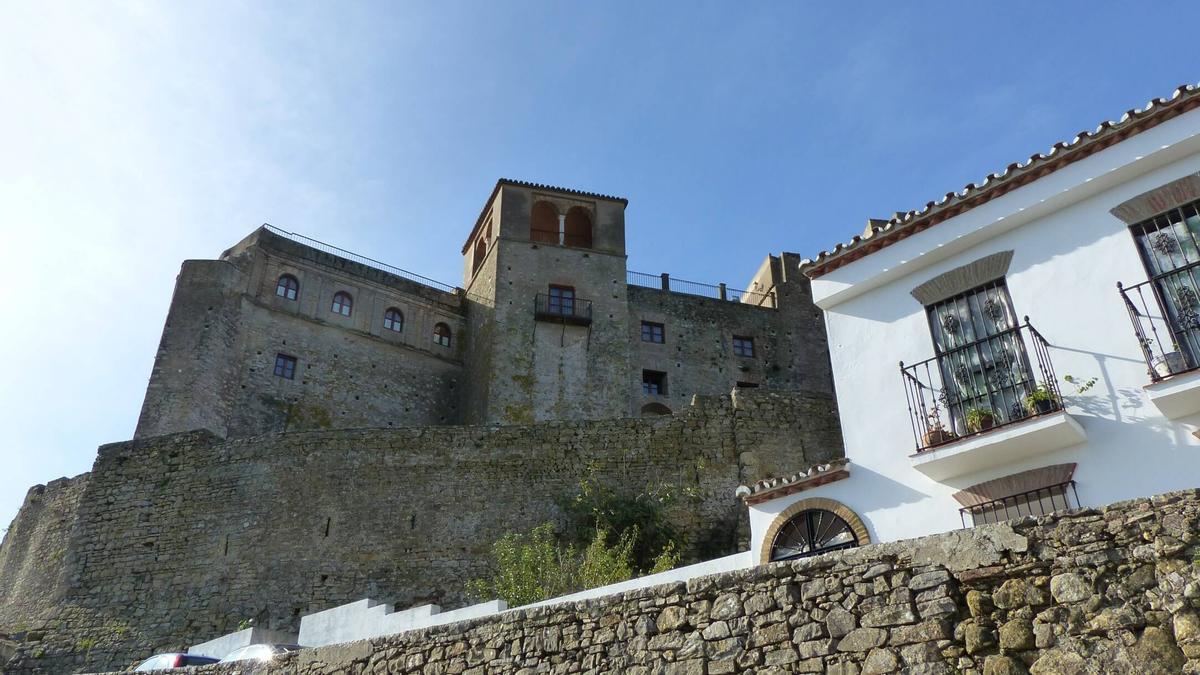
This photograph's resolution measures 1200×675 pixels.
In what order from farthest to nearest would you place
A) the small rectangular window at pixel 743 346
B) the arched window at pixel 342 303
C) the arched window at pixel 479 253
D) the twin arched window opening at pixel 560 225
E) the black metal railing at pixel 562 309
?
the small rectangular window at pixel 743 346 → the arched window at pixel 479 253 → the twin arched window opening at pixel 560 225 → the arched window at pixel 342 303 → the black metal railing at pixel 562 309

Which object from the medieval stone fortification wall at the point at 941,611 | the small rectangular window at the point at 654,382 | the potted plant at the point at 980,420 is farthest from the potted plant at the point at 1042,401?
the small rectangular window at the point at 654,382

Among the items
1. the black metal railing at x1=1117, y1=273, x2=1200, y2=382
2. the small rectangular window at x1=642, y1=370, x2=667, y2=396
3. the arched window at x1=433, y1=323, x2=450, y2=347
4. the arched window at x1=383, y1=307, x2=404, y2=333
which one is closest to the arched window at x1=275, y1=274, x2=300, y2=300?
the arched window at x1=383, y1=307, x2=404, y2=333

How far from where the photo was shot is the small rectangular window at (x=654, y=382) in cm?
3619

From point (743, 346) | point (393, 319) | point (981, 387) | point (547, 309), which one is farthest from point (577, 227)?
point (981, 387)

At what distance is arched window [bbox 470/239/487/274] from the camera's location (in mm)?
37203

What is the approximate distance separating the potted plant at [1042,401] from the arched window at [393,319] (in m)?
27.3

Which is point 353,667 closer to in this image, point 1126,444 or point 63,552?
point 1126,444

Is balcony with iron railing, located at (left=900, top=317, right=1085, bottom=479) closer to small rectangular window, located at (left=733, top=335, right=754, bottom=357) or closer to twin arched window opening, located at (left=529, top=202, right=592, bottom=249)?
twin arched window opening, located at (left=529, top=202, right=592, bottom=249)

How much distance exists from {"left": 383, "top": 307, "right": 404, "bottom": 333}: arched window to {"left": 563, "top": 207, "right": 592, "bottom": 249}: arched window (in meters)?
6.71

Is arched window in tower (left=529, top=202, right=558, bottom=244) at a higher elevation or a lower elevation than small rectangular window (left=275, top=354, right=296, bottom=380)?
higher

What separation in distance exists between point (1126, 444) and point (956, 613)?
500cm

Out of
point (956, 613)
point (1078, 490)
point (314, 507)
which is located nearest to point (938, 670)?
point (956, 613)

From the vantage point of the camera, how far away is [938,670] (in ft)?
20.9

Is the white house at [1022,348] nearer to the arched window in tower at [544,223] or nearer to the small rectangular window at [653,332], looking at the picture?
the small rectangular window at [653,332]
